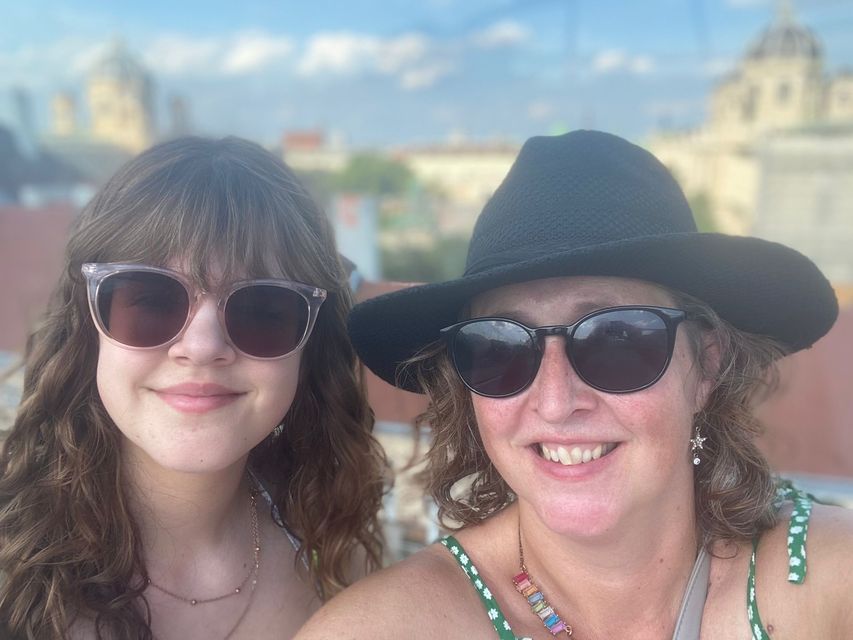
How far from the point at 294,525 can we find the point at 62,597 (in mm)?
586

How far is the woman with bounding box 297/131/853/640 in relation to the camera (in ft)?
4.26

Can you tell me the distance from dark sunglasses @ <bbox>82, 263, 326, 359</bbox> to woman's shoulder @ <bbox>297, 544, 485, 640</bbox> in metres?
0.53

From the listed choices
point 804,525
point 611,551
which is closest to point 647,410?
point 611,551

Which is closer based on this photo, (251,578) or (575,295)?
(575,295)

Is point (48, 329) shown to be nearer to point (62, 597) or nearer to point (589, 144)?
point (62, 597)

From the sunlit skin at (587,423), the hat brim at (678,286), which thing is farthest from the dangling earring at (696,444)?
the hat brim at (678,286)

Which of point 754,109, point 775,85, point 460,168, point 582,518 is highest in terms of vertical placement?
point 775,85

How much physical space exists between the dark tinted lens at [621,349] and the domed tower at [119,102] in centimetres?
5497

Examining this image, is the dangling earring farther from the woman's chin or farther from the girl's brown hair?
the woman's chin

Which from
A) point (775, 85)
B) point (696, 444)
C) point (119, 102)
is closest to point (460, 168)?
point (775, 85)

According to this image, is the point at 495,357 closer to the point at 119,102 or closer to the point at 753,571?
the point at 753,571

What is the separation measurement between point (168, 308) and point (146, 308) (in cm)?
4

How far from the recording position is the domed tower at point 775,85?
41750 millimetres

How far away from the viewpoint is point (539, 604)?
148 cm
